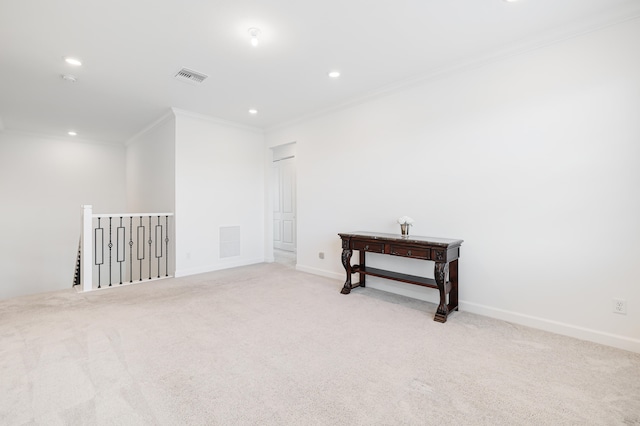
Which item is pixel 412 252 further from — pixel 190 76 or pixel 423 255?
pixel 190 76

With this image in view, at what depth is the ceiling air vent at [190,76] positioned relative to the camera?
3.49 m

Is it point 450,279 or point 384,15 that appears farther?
point 450,279

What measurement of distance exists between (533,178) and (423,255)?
4.13 feet

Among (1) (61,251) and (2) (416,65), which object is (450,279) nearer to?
(2) (416,65)

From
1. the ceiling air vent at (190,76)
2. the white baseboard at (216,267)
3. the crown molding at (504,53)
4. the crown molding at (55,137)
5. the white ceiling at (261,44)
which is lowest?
the white baseboard at (216,267)

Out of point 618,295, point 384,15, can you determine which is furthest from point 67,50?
point 618,295

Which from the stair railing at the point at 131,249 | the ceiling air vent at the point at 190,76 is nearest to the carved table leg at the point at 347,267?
the ceiling air vent at the point at 190,76

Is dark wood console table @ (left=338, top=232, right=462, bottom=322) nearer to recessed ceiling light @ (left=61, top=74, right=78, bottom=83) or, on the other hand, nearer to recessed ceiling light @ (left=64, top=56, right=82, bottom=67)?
recessed ceiling light @ (left=64, top=56, right=82, bottom=67)

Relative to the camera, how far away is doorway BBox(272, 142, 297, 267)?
744 cm

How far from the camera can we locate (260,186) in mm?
6105

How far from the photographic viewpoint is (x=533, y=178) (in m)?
2.82

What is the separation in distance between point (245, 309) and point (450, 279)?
2.30 meters

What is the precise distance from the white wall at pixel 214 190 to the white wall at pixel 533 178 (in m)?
2.80

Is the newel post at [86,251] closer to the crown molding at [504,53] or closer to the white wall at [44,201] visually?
the white wall at [44,201]
